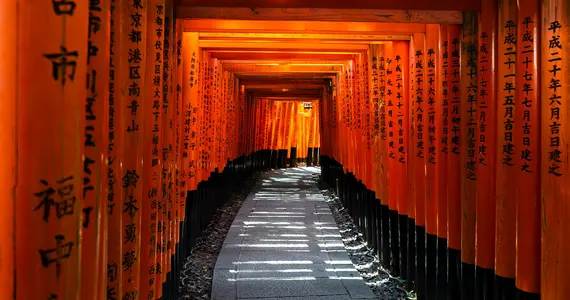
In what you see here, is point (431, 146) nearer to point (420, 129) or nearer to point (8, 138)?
point (420, 129)

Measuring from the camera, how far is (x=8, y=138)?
56.0 inches

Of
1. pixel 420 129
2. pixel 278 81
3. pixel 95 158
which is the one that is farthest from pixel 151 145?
pixel 278 81

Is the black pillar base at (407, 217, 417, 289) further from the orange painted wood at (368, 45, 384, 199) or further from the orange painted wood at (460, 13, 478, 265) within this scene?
the orange painted wood at (460, 13, 478, 265)

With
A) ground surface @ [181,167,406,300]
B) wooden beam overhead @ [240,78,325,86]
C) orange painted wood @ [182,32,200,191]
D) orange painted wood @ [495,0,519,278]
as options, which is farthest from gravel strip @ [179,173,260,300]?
wooden beam overhead @ [240,78,325,86]

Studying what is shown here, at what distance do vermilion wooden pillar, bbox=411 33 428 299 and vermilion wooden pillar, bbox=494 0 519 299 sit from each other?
145 cm

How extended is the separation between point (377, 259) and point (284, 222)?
9.32ft

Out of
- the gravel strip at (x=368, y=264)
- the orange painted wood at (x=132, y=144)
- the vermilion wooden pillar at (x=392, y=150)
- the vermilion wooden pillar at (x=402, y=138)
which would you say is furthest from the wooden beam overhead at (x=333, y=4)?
the gravel strip at (x=368, y=264)

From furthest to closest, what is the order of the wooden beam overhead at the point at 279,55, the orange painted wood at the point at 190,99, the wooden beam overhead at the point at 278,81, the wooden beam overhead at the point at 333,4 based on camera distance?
the wooden beam overhead at the point at 278,81, the wooden beam overhead at the point at 279,55, the orange painted wood at the point at 190,99, the wooden beam overhead at the point at 333,4

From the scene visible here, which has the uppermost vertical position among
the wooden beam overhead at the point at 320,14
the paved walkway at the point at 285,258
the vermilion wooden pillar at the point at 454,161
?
the wooden beam overhead at the point at 320,14

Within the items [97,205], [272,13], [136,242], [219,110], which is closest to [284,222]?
[219,110]

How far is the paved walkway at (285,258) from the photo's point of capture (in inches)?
203

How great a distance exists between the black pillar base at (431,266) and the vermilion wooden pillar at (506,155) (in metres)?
1.28

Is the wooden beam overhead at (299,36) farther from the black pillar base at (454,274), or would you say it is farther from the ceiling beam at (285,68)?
the ceiling beam at (285,68)

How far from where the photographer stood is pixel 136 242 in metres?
2.84
